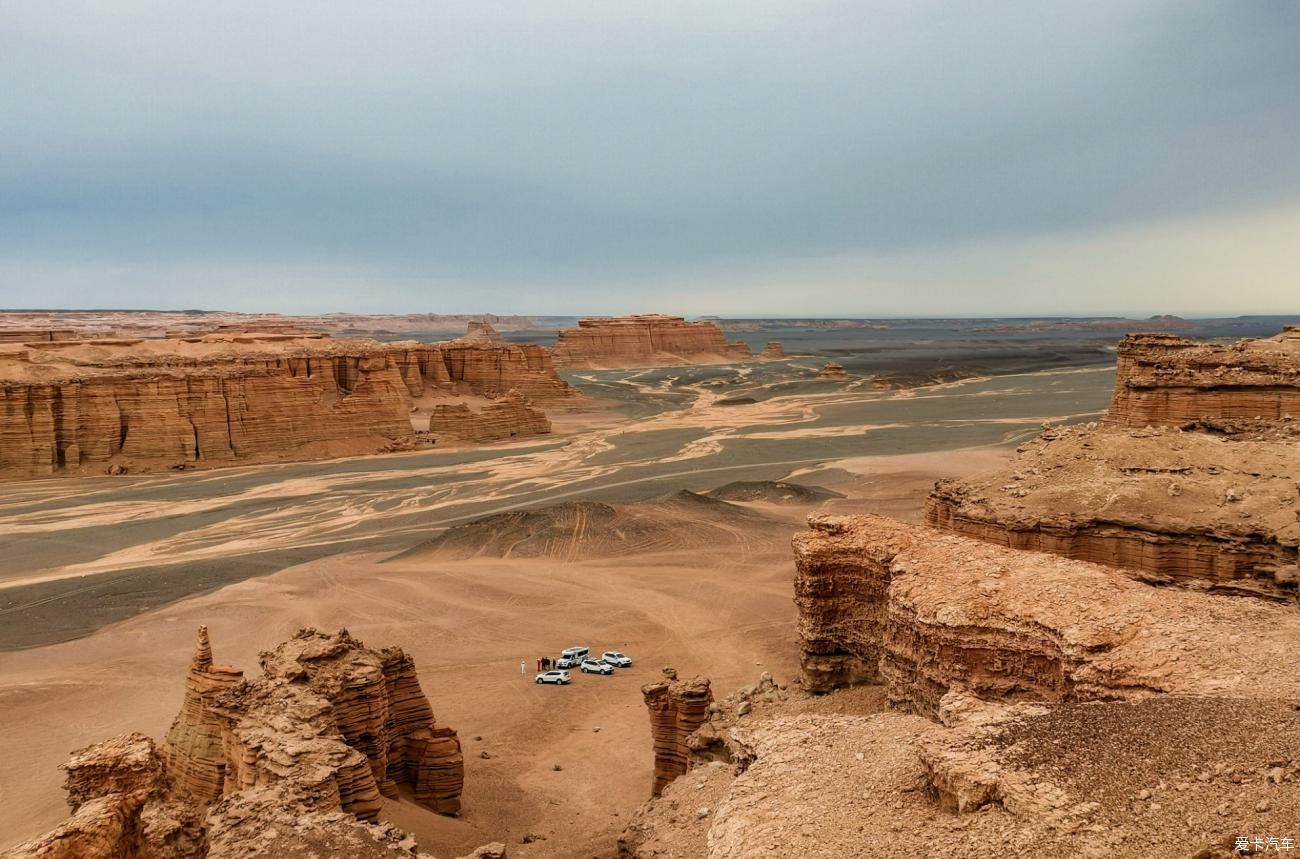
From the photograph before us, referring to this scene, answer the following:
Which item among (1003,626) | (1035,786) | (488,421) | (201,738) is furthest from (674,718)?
(488,421)

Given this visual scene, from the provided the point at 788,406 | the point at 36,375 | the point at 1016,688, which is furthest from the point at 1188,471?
the point at 788,406

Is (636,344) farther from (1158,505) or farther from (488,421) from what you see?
(1158,505)

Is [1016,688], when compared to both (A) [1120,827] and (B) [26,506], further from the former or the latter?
(B) [26,506]

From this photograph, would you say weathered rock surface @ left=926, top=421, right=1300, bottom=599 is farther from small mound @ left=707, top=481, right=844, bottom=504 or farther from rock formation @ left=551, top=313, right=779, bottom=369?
rock formation @ left=551, top=313, right=779, bottom=369

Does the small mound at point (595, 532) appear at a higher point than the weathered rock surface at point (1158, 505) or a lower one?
lower

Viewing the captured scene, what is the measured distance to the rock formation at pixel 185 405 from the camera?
51.2 m

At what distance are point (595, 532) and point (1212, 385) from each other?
71.9ft

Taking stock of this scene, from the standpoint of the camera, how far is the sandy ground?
49.8 ft

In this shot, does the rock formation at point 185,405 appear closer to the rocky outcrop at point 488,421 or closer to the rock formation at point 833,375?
the rocky outcrop at point 488,421

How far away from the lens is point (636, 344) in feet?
468

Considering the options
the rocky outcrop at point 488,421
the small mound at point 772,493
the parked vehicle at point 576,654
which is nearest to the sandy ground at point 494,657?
the parked vehicle at point 576,654

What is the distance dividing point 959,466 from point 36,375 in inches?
2136

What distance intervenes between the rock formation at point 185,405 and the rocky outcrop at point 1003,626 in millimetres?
50074

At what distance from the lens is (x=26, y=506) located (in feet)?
145
